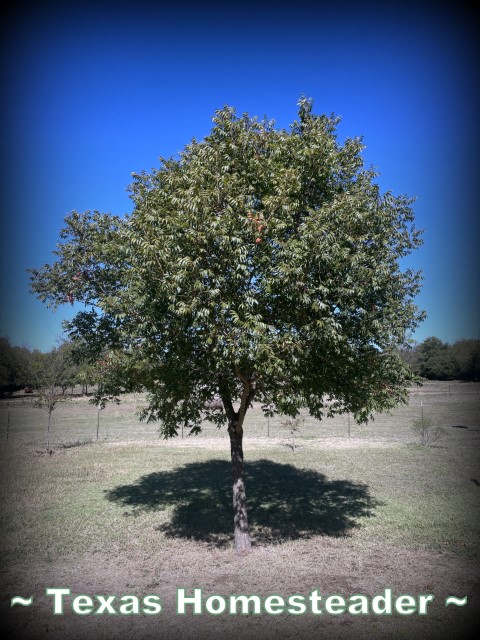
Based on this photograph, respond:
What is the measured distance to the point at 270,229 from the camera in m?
8.58

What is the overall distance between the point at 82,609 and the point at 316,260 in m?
8.03

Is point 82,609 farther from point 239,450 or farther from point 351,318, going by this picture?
point 351,318

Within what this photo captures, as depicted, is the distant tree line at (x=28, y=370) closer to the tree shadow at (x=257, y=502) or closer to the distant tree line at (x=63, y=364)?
the distant tree line at (x=63, y=364)

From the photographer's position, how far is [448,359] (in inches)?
3312

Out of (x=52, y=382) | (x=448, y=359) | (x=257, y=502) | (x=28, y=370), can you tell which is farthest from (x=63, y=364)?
(x=448, y=359)

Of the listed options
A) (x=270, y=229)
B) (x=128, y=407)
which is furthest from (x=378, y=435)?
(x=128, y=407)

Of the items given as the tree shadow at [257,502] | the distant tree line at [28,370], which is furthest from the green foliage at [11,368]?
the tree shadow at [257,502]

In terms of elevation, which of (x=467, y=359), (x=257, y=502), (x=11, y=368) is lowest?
(x=257, y=502)

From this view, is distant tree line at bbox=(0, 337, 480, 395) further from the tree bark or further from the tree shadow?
the tree bark

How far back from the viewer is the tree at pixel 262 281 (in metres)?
8.29

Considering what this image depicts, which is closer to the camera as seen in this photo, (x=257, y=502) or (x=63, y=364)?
(x=257, y=502)

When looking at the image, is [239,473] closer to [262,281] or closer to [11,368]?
[262,281]

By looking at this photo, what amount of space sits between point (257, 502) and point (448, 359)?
266 ft

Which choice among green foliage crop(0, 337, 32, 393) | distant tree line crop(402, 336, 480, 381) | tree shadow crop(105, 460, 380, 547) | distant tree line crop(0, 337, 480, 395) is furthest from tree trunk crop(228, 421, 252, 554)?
distant tree line crop(402, 336, 480, 381)
